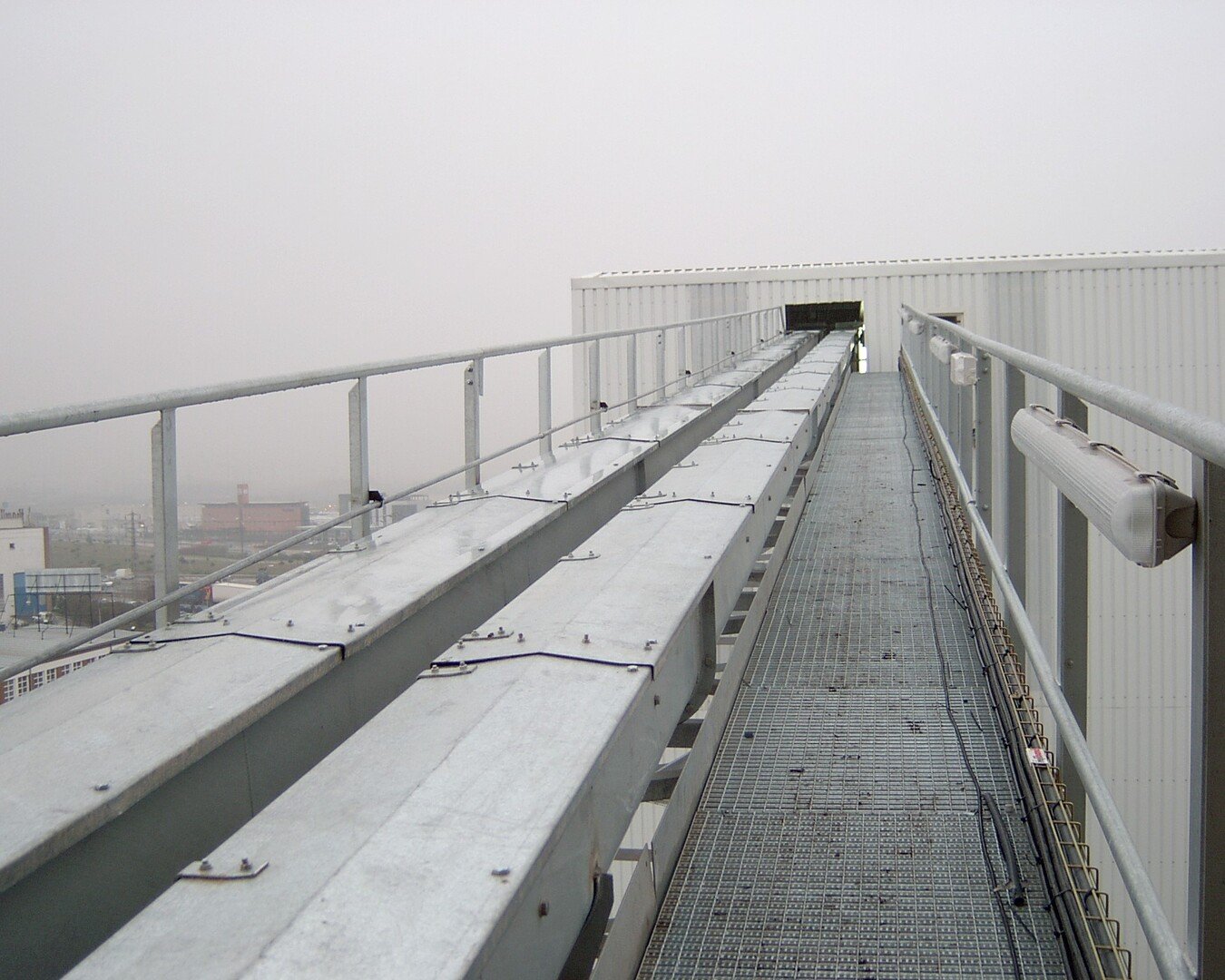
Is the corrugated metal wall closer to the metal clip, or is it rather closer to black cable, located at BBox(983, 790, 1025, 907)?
black cable, located at BBox(983, 790, 1025, 907)

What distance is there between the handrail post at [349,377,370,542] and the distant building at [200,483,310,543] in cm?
50

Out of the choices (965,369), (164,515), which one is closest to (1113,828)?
(164,515)

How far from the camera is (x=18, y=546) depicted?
309 centimetres

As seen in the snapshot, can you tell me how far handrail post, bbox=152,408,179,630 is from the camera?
11.0 feet

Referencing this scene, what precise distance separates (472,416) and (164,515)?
97.2 inches

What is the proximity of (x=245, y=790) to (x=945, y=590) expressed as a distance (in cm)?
318

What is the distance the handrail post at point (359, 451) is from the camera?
4.57 metres

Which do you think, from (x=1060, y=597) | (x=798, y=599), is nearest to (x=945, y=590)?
(x=798, y=599)

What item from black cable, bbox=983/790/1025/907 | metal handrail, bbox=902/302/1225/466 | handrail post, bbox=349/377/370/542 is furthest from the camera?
handrail post, bbox=349/377/370/542

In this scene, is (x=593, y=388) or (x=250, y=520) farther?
(x=593, y=388)

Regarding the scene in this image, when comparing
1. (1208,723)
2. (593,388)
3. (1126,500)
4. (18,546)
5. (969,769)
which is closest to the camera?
(1208,723)

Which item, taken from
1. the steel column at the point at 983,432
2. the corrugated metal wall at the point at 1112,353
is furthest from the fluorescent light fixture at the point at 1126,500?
the corrugated metal wall at the point at 1112,353

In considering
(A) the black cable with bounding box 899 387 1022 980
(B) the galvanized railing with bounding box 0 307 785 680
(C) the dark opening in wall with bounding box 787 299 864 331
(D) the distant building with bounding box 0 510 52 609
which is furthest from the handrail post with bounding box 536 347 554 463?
(C) the dark opening in wall with bounding box 787 299 864 331

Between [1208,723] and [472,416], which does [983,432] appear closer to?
[472,416]
